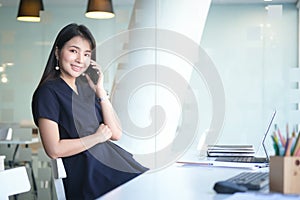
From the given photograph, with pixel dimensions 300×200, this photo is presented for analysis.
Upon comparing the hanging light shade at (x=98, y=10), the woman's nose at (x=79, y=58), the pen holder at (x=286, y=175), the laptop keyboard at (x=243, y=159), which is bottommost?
the laptop keyboard at (x=243, y=159)

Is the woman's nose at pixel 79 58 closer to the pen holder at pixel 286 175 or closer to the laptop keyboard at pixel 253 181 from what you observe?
the laptop keyboard at pixel 253 181

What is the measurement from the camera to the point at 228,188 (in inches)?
52.2

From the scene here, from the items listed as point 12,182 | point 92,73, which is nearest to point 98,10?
point 92,73

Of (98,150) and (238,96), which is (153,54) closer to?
(238,96)

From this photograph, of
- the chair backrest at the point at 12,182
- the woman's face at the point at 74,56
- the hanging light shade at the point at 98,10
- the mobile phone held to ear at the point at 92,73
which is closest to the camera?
the chair backrest at the point at 12,182

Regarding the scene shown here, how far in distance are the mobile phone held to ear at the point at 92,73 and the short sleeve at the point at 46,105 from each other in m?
0.59

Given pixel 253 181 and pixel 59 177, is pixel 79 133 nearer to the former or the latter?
pixel 59 177

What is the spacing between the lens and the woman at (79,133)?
2.29 meters

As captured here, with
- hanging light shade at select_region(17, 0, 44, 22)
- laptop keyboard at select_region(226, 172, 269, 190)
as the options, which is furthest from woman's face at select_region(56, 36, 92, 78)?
hanging light shade at select_region(17, 0, 44, 22)

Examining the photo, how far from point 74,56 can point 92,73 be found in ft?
1.34

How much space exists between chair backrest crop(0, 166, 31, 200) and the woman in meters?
0.56

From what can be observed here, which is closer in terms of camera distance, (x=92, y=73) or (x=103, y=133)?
(x=103, y=133)

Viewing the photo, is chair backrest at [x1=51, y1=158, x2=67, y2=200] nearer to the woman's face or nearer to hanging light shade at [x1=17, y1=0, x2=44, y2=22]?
the woman's face

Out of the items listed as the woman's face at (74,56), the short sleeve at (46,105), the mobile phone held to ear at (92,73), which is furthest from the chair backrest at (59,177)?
the mobile phone held to ear at (92,73)
